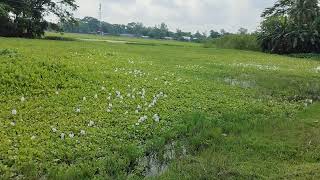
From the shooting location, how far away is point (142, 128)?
9.59 metres

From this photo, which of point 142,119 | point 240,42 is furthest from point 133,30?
point 142,119

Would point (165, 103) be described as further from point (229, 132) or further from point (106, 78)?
point (106, 78)

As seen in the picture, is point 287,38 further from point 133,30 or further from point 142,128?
point 133,30

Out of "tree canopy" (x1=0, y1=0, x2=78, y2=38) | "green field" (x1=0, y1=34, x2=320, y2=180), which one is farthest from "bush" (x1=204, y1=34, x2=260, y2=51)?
"green field" (x1=0, y1=34, x2=320, y2=180)

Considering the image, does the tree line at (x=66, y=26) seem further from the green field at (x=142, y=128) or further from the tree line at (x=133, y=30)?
the tree line at (x=133, y=30)

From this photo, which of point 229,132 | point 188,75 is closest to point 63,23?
point 188,75

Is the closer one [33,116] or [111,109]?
[33,116]

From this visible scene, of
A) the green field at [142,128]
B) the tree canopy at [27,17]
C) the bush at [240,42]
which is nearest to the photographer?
the green field at [142,128]

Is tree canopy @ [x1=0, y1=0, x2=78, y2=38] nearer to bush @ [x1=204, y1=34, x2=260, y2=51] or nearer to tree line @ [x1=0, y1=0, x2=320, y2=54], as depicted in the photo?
tree line @ [x1=0, y1=0, x2=320, y2=54]

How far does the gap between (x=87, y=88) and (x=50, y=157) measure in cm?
574

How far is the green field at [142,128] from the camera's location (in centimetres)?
738

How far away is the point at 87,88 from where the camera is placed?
43.0ft

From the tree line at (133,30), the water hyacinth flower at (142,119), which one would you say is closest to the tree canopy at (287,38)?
the water hyacinth flower at (142,119)

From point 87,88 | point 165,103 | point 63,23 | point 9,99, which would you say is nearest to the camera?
point 9,99
